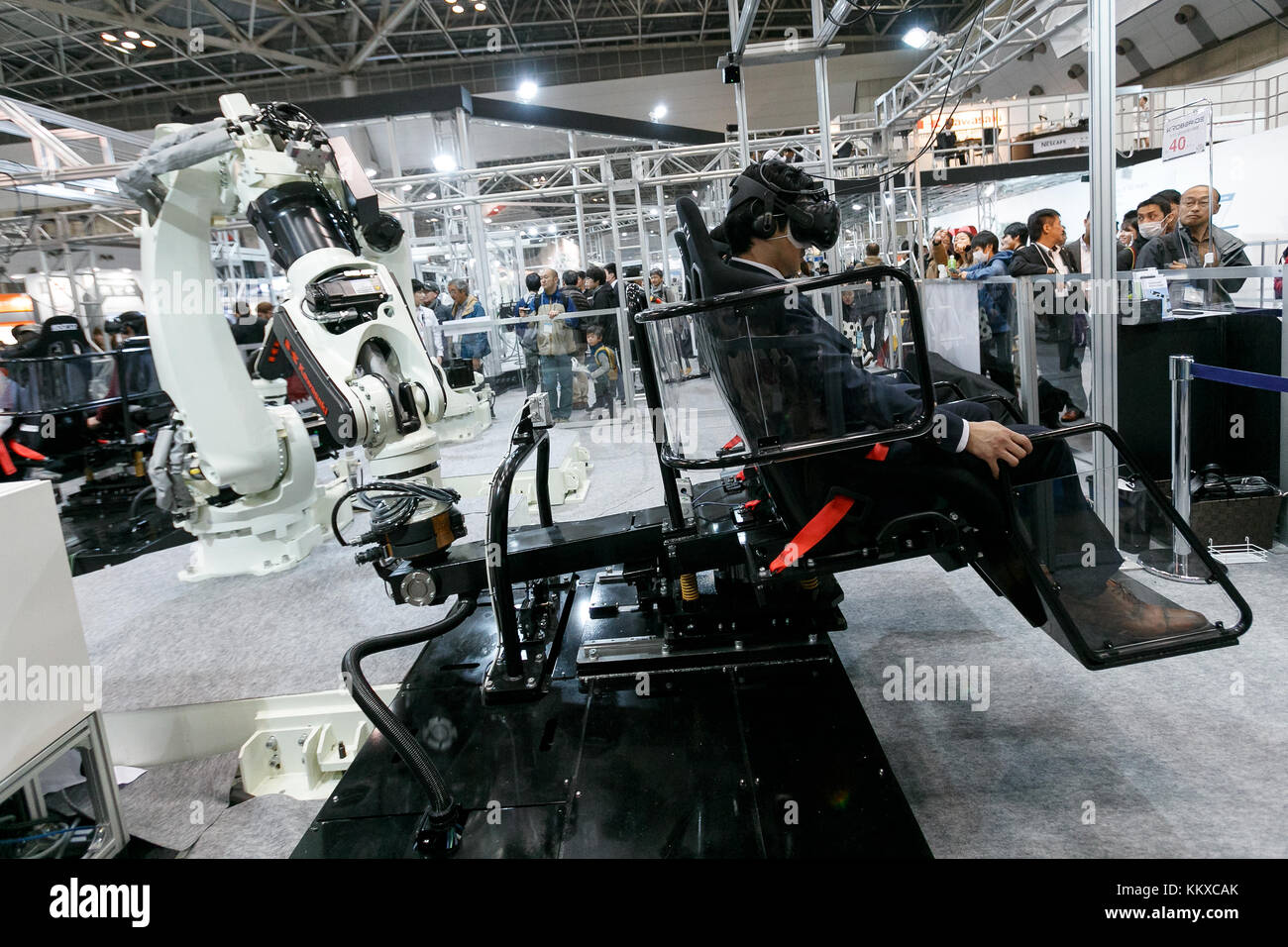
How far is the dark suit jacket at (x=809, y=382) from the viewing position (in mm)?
2078

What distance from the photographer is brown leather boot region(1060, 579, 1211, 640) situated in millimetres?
2086

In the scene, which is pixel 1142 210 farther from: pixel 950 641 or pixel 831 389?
pixel 831 389

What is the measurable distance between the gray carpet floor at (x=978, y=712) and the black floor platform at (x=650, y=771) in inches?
16.0

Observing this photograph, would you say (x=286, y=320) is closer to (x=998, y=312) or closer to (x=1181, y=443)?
(x=1181, y=443)

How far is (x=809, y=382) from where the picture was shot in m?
2.10

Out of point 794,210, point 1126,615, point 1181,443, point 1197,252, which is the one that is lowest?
point 1126,615

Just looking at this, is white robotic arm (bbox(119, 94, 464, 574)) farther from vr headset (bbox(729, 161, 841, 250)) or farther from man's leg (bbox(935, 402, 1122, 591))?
man's leg (bbox(935, 402, 1122, 591))

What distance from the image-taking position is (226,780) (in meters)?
3.03

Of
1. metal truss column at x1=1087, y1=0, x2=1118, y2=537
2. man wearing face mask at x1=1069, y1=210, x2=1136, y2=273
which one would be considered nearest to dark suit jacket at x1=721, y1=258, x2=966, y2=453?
metal truss column at x1=1087, y1=0, x2=1118, y2=537

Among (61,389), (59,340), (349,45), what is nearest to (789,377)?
(61,389)

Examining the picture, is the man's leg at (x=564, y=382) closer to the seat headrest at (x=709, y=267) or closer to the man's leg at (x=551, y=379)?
the man's leg at (x=551, y=379)

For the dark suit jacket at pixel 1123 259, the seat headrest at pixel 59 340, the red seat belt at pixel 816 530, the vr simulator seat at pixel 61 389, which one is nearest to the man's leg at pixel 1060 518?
the red seat belt at pixel 816 530

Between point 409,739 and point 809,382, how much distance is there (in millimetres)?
1433
